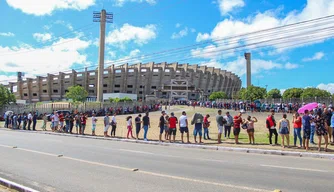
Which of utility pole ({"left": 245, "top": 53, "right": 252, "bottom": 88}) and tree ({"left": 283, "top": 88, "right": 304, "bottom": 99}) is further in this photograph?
utility pole ({"left": 245, "top": 53, "right": 252, "bottom": 88})

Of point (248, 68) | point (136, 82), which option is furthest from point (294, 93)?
point (136, 82)

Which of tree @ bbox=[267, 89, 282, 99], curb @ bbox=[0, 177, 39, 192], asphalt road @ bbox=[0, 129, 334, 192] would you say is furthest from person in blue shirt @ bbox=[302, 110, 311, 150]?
tree @ bbox=[267, 89, 282, 99]

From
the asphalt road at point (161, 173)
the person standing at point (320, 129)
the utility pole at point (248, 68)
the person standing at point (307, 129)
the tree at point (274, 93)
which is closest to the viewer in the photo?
the asphalt road at point (161, 173)

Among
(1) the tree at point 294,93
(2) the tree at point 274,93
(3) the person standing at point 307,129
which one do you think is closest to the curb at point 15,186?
(3) the person standing at point 307,129

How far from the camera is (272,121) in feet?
41.9

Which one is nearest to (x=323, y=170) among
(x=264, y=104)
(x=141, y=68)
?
(x=264, y=104)

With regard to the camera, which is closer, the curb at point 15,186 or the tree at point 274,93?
the curb at point 15,186

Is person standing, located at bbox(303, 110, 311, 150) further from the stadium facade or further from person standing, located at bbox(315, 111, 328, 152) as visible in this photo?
the stadium facade

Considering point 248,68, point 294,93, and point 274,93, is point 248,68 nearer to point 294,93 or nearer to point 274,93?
point 274,93

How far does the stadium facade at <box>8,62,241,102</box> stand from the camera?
314ft

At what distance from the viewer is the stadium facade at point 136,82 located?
9562 cm

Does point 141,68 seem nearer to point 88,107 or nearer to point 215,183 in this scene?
point 88,107

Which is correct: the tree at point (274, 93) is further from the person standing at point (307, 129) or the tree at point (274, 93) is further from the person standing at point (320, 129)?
the person standing at point (320, 129)

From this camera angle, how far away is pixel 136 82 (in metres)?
100
